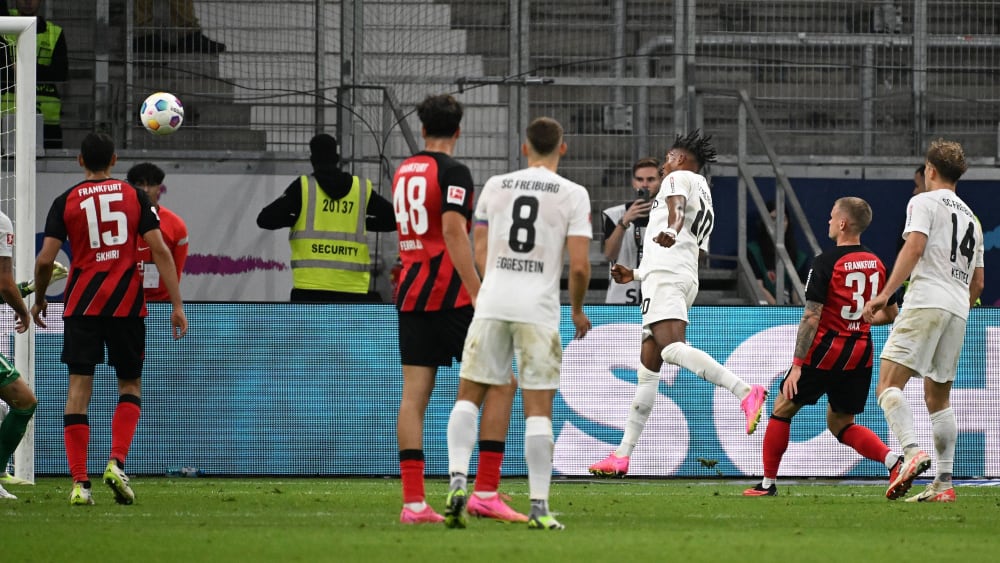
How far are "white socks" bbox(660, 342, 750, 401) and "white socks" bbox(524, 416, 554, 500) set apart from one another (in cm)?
316

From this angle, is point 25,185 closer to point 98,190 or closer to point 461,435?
point 98,190

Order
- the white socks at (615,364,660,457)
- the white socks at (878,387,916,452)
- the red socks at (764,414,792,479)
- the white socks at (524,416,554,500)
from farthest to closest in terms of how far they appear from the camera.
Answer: the white socks at (615,364,660,457) → the red socks at (764,414,792,479) → the white socks at (878,387,916,452) → the white socks at (524,416,554,500)

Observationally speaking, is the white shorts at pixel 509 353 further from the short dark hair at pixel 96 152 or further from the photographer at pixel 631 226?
the photographer at pixel 631 226

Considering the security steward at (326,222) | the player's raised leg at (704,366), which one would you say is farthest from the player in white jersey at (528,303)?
the security steward at (326,222)

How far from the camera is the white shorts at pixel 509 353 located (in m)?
6.92

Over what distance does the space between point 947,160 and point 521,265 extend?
12.1 ft

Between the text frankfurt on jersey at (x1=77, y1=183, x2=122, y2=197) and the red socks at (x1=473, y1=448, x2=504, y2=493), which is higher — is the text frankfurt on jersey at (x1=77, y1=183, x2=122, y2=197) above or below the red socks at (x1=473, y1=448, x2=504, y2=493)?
above

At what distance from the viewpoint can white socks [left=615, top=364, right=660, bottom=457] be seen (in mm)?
10367

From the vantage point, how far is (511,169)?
14.4m

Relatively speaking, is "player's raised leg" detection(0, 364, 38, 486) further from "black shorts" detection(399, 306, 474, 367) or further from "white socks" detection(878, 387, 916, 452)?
"white socks" detection(878, 387, 916, 452)

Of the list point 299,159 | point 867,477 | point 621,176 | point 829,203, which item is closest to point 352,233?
point 299,159

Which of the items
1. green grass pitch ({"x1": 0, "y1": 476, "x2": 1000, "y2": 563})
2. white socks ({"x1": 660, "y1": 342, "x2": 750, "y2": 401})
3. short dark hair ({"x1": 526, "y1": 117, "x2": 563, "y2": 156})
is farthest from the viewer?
white socks ({"x1": 660, "y1": 342, "x2": 750, "y2": 401})

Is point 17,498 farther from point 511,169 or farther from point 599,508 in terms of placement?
point 511,169

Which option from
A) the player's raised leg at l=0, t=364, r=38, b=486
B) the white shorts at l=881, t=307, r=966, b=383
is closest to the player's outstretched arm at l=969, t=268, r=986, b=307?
the white shorts at l=881, t=307, r=966, b=383
